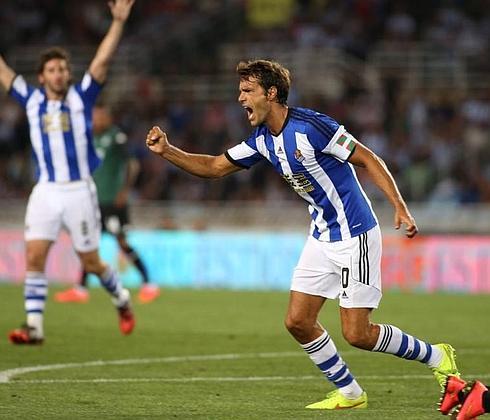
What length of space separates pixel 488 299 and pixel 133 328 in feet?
21.3

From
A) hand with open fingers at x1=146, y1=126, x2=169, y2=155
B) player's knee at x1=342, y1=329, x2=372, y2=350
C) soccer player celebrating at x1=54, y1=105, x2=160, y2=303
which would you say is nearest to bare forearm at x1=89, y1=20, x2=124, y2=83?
hand with open fingers at x1=146, y1=126, x2=169, y2=155

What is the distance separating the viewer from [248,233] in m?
20.1

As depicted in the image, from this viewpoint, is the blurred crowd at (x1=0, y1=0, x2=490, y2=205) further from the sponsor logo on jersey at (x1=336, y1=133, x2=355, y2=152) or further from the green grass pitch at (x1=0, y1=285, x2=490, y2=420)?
the sponsor logo on jersey at (x1=336, y1=133, x2=355, y2=152)

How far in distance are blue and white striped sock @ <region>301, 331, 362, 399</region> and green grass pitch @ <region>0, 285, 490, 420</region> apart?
0.22 m

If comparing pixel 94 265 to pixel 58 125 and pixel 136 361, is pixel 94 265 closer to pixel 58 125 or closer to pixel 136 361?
pixel 58 125

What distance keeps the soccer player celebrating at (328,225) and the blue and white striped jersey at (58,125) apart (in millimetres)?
3475

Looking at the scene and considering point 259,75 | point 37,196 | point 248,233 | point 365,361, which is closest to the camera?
point 259,75

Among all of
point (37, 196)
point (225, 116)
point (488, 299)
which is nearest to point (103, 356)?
point (37, 196)

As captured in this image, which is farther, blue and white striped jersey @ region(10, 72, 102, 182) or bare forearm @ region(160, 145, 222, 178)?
blue and white striped jersey @ region(10, 72, 102, 182)

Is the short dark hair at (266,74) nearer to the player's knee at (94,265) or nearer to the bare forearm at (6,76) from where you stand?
the bare forearm at (6,76)

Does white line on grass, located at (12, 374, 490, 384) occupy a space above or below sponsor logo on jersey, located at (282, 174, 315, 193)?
below

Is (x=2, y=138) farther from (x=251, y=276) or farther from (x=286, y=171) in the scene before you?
(x=286, y=171)

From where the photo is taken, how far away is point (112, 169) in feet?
52.6

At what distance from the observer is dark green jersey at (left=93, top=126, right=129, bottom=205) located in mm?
15953
